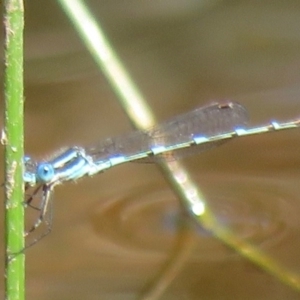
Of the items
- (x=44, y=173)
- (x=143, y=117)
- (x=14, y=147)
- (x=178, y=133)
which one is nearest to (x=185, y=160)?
(x=178, y=133)

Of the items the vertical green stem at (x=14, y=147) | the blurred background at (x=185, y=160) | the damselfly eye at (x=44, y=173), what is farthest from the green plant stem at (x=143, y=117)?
the vertical green stem at (x=14, y=147)

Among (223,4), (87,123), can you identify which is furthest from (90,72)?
(223,4)

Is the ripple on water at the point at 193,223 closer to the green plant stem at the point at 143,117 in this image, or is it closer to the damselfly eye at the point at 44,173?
the green plant stem at the point at 143,117

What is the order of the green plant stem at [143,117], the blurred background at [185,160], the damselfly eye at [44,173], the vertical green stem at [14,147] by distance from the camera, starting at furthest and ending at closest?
1. the blurred background at [185,160]
2. the green plant stem at [143,117]
3. the damselfly eye at [44,173]
4. the vertical green stem at [14,147]

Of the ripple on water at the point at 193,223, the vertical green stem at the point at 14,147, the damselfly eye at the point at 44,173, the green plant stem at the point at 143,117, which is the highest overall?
the ripple on water at the point at 193,223

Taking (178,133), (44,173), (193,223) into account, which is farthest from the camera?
(193,223)

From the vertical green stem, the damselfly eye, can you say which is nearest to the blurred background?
the damselfly eye

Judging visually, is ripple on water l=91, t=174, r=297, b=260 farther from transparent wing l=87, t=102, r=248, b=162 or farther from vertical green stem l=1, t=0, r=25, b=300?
vertical green stem l=1, t=0, r=25, b=300

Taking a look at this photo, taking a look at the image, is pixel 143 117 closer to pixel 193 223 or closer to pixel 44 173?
pixel 44 173
